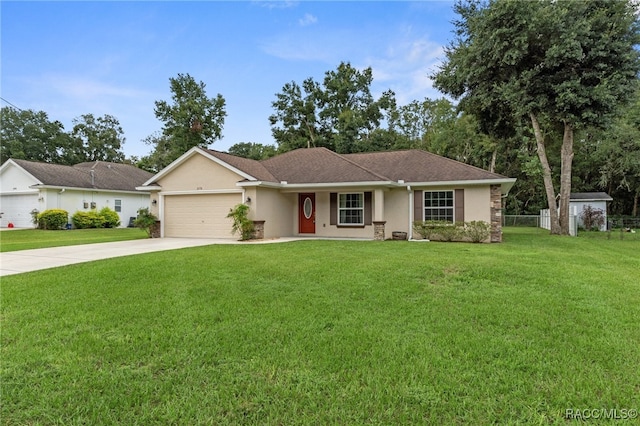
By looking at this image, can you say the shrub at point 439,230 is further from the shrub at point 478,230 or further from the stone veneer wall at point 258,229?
the stone veneer wall at point 258,229

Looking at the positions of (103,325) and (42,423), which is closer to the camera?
(42,423)

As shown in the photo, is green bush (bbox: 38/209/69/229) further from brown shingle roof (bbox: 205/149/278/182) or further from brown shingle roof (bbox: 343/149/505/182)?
brown shingle roof (bbox: 343/149/505/182)

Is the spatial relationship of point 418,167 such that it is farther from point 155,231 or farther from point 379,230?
point 155,231

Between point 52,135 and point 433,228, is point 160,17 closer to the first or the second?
point 433,228

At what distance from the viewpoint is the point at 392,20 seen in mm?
15195

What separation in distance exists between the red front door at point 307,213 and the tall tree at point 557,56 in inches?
378

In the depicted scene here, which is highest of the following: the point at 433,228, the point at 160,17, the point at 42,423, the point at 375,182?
the point at 160,17

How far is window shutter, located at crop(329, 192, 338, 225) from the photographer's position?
50.7 feet

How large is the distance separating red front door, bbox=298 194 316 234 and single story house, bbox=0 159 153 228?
16380 mm

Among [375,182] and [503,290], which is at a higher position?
[375,182]

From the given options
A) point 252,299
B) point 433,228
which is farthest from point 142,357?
point 433,228

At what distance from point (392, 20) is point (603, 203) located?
19054 mm

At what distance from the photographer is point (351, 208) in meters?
15.3

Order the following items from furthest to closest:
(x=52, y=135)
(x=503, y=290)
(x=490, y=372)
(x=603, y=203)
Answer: (x=52, y=135)
(x=603, y=203)
(x=503, y=290)
(x=490, y=372)
